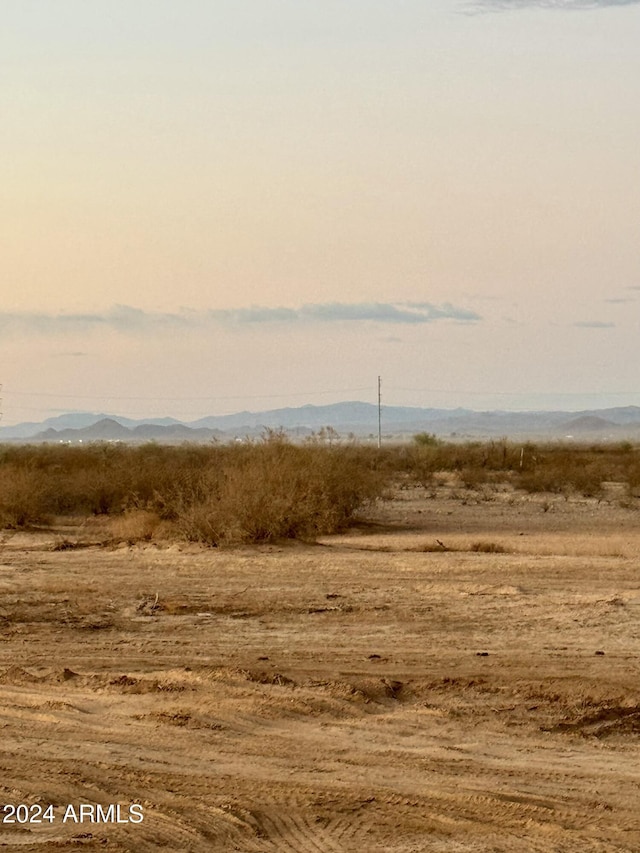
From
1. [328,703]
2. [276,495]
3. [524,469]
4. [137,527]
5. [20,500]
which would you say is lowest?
[328,703]

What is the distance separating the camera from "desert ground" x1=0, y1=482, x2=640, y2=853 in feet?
25.7

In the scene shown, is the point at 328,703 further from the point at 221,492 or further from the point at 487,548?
the point at 221,492

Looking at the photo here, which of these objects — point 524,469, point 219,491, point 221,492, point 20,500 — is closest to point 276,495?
point 221,492

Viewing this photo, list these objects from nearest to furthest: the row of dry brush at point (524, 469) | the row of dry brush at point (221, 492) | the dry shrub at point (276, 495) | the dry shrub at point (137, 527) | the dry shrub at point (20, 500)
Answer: the dry shrub at point (276, 495)
the row of dry brush at point (221, 492)
the dry shrub at point (137, 527)
the dry shrub at point (20, 500)
the row of dry brush at point (524, 469)

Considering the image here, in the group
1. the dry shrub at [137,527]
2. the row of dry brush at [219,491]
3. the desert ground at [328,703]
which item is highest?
the row of dry brush at [219,491]

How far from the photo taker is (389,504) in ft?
115

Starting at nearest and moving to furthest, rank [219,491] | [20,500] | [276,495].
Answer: [276,495] → [219,491] → [20,500]

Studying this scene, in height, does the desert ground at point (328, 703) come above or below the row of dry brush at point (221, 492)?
below

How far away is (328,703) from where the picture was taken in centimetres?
1078

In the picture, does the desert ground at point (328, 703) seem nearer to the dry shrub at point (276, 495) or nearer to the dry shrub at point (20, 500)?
the dry shrub at point (276, 495)

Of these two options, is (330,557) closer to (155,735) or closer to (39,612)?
(39,612)

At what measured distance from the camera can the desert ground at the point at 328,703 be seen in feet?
25.7

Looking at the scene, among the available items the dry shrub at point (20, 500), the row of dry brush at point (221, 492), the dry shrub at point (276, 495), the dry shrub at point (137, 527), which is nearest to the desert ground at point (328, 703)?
the dry shrub at point (276, 495)

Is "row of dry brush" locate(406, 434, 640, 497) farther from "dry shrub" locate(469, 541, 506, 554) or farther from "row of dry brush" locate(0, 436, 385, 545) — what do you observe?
"dry shrub" locate(469, 541, 506, 554)
